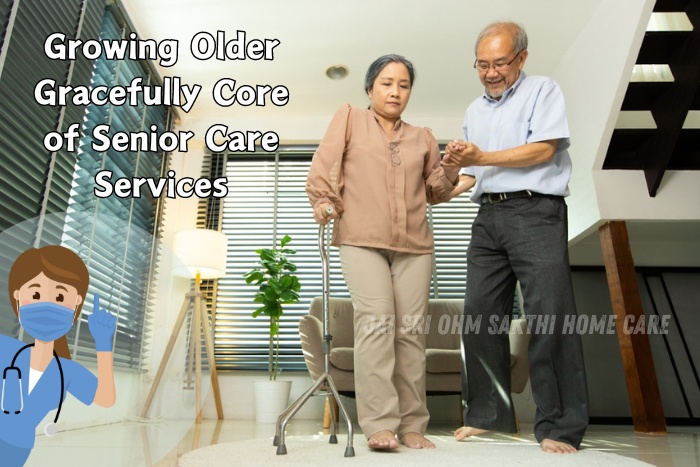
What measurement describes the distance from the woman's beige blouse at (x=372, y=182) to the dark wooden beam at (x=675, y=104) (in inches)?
75.0

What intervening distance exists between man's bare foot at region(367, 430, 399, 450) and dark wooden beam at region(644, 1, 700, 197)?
2.61m

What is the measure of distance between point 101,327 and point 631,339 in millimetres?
3197

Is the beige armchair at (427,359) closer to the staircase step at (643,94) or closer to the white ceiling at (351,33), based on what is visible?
the staircase step at (643,94)

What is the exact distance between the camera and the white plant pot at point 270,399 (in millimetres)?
3809

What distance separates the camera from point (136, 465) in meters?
1.42

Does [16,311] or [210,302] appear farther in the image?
[210,302]

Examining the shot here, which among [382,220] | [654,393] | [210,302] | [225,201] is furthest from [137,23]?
[654,393]

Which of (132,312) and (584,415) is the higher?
(132,312)

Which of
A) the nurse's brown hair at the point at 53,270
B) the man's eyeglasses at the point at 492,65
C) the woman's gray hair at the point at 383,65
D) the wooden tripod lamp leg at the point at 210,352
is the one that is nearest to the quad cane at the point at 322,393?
the woman's gray hair at the point at 383,65

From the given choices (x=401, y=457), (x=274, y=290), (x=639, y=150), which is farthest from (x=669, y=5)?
(x=274, y=290)

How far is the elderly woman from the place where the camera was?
1.72 metres

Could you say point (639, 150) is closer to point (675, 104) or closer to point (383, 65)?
point (675, 104)

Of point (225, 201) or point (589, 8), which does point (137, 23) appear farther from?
point (589, 8)

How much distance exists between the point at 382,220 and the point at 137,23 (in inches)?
116
